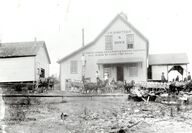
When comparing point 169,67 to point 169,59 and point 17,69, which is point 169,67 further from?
point 17,69

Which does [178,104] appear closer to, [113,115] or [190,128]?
[113,115]

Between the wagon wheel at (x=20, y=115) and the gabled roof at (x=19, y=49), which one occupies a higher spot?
the gabled roof at (x=19, y=49)

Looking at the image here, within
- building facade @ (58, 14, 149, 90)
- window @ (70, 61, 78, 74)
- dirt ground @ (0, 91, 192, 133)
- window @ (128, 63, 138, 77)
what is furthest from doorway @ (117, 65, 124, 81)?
dirt ground @ (0, 91, 192, 133)

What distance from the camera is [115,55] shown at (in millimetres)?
28688

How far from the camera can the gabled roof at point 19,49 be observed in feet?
97.2

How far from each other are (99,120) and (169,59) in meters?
23.0

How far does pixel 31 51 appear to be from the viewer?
98.3 ft

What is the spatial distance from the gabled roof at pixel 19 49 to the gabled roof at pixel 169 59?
1215cm

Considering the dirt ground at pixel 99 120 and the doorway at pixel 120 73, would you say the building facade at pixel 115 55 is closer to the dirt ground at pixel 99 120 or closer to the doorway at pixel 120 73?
the doorway at pixel 120 73

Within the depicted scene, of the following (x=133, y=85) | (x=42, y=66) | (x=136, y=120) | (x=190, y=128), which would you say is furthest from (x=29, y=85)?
(x=190, y=128)

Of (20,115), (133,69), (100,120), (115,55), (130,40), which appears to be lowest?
(100,120)

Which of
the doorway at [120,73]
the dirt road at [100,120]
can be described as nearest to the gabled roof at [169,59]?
the doorway at [120,73]

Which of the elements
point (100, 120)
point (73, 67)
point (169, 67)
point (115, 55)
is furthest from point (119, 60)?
point (100, 120)

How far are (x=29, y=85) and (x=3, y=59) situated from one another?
8932 mm
